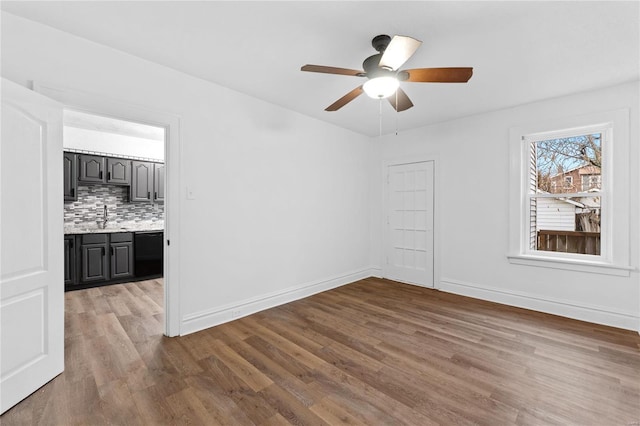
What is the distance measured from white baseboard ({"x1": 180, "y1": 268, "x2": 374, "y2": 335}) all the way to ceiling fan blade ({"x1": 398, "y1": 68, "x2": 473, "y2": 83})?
9.59 feet

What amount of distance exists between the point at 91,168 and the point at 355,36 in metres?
5.07

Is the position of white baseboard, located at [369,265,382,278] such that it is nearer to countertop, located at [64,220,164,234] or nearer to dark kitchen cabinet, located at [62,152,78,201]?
countertop, located at [64,220,164,234]

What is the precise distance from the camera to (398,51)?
1.87 meters

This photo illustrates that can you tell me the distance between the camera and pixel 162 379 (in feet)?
6.88

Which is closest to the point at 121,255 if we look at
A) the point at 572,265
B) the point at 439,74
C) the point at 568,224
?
the point at 439,74

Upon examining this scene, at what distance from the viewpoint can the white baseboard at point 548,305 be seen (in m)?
3.04

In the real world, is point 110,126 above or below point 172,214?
above

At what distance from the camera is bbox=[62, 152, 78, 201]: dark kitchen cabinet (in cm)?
466

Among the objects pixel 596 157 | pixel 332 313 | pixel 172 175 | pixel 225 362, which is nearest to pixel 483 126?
pixel 596 157

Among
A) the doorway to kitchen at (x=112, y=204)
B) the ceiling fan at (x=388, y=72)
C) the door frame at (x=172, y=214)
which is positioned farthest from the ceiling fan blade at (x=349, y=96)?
the doorway to kitchen at (x=112, y=204)

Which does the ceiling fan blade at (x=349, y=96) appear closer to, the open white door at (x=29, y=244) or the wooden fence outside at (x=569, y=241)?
the open white door at (x=29, y=244)

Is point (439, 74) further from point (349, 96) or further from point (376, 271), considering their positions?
point (376, 271)

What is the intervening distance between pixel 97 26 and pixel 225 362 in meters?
2.84

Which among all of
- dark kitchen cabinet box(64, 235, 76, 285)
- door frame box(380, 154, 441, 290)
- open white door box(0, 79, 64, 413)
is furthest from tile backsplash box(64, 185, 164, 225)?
door frame box(380, 154, 441, 290)
